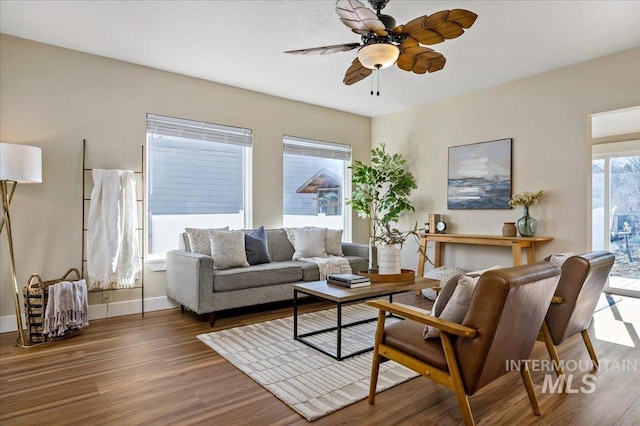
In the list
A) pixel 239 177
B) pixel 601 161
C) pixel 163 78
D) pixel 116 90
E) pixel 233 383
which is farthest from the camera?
pixel 601 161

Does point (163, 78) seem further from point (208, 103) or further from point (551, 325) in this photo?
point (551, 325)

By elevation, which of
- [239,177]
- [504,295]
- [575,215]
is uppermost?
[239,177]

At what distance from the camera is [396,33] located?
257 cm

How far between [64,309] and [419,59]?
3578 millimetres

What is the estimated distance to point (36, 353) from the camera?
2.96 metres

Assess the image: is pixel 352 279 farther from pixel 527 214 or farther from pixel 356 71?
pixel 527 214

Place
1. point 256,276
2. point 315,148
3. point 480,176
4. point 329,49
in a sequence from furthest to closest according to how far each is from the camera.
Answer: point 315,148 < point 480,176 < point 256,276 < point 329,49

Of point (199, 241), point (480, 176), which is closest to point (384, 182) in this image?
point (480, 176)

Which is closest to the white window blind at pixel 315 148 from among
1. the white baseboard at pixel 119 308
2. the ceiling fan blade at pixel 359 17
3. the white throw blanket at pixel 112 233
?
the white throw blanket at pixel 112 233


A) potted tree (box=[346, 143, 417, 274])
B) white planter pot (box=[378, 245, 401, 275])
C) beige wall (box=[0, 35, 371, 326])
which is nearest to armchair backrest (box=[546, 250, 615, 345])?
white planter pot (box=[378, 245, 401, 275])

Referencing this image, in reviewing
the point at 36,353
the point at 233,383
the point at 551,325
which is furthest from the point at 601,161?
the point at 36,353

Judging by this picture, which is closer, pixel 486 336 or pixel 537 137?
pixel 486 336

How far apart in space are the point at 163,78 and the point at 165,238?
1851 millimetres

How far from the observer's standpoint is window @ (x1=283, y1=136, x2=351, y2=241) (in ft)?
18.1
